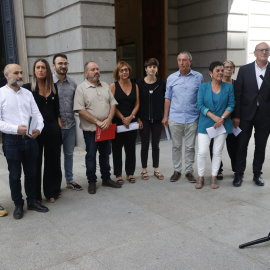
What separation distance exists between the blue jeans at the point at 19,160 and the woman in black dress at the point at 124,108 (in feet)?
4.83

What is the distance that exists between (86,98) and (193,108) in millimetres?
1668

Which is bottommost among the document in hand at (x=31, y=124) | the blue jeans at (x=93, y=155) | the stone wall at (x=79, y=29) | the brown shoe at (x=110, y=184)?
the brown shoe at (x=110, y=184)

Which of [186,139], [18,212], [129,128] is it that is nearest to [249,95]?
[186,139]

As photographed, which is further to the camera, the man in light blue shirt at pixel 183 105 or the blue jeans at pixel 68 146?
the man in light blue shirt at pixel 183 105

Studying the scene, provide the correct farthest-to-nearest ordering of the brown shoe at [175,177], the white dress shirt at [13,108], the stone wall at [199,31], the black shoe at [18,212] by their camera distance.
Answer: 1. the stone wall at [199,31]
2. the brown shoe at [175,177]
3. the black shoe at [18,212]
4. the white dress shirt at [13,108]

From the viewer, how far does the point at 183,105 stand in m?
5.34

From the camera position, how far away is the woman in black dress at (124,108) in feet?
17.4

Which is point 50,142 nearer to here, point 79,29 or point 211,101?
point 211,101

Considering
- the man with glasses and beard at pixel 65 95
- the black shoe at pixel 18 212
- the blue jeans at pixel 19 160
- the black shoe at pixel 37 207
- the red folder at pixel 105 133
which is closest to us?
the blue jeans at pixel 19 160

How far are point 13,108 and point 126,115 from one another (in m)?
1.85

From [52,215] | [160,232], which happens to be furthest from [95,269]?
[52,215]

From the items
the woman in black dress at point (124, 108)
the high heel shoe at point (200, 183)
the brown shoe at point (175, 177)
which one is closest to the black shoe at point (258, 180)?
the high heel shoe at point (200, 183)

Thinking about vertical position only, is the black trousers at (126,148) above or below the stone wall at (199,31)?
below

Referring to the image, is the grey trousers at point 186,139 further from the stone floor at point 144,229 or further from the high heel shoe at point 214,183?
the high heel shoe at point 214,183
